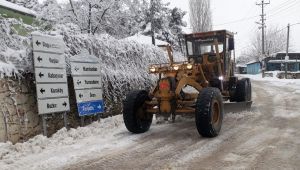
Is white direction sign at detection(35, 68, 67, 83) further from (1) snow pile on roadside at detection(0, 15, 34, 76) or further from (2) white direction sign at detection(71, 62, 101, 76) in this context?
(2) white direction sign at detection(71, 62, 101, 76)

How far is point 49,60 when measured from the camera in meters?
8.67

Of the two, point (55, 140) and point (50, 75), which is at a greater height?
point (50, 75)

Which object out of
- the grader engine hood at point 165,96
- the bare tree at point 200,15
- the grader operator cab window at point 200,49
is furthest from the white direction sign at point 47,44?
the bare tree at point 200,15

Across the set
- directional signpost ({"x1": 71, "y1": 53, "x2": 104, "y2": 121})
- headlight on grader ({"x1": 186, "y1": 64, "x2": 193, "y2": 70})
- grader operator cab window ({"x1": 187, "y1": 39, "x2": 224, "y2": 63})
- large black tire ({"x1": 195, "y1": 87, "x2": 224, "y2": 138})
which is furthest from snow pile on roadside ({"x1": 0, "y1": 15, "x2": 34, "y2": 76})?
grader operator cab window ({"x1": 187, "y1": 39, "x2": 224, "y2": 63})

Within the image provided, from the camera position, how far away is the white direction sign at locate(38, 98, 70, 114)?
8.21 m

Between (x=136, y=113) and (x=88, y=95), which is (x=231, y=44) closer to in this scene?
(x=136, y=113)

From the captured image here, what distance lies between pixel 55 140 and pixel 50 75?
4.89ft

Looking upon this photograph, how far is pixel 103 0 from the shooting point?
16891mm

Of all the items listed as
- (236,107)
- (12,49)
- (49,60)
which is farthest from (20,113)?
(236,107)

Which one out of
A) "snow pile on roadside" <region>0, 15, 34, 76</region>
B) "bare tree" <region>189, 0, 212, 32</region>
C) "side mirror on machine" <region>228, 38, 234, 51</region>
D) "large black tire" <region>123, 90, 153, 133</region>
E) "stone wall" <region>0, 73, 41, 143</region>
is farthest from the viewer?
"bare tree" <region>189, 0, 212, 32</region>

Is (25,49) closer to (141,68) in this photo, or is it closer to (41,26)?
(41,26)

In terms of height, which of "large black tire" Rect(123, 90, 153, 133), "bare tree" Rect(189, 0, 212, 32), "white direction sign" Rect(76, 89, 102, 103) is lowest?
"large black tire" Rect(123, 90, 153, 133)

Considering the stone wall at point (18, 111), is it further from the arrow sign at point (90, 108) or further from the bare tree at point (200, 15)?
the bare tree at point (200, 15)

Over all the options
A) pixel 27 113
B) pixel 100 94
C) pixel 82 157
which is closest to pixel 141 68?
pixel 100 94
